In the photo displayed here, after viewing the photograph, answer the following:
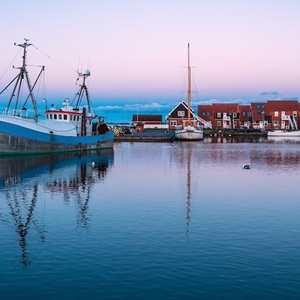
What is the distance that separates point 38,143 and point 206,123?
96305mm

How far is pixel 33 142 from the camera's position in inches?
2255

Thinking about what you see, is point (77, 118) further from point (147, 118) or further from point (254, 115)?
point (147, 118)

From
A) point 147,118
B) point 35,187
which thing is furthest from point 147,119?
point 35,187

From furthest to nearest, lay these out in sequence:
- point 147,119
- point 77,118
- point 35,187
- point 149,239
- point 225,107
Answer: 1. point 147,119
2. point 225,107
3. point 77,118
4. point 35,187
5. point 149,239

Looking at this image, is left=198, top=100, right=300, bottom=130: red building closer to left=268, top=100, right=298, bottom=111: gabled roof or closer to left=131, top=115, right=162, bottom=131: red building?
left=268, top=100, right=298, bottom=111: gabled roof

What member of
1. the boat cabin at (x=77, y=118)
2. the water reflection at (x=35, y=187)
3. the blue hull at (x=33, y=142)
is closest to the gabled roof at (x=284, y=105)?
the boat cabin at (x=77, y=118)

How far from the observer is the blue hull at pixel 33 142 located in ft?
178

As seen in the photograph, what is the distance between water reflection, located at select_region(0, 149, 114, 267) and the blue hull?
2884mm

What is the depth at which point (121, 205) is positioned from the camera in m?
24.7

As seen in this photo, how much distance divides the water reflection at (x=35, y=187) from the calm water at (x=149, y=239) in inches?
2.7

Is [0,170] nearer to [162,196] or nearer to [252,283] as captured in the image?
[162,196]

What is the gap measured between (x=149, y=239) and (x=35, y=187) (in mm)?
15295

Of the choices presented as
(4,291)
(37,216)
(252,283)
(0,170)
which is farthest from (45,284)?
(0,170)

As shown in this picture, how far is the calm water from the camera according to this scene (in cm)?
1262
